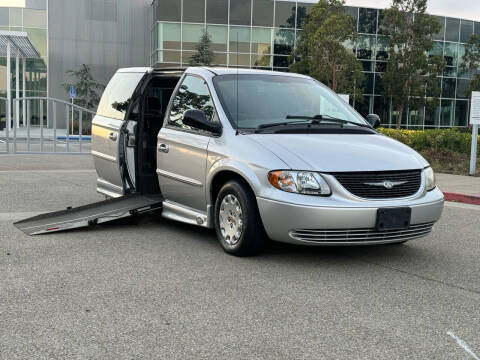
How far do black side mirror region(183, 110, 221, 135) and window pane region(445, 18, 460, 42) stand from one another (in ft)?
118

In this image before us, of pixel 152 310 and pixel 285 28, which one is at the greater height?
pixel 285 28

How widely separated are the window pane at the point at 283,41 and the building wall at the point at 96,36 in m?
10.4

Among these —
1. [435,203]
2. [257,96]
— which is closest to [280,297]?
[435,203]

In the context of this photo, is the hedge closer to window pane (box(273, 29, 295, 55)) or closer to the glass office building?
the glass office building

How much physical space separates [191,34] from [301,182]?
102 feet

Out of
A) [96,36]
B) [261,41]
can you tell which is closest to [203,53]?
[261,41]

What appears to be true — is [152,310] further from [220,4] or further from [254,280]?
[220,4]

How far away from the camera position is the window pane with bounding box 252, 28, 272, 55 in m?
35.3

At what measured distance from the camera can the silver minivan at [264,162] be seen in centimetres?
507

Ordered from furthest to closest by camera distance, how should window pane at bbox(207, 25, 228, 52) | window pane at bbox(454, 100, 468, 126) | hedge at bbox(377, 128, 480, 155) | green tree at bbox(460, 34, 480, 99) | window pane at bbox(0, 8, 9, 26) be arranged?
window pane at bbox(0, 8, 9, 26) < window pane at bbox(454, 100, 468, 126) < green tree at bbox(460, 34, 480, 99) < window pane at bbox(207, 25, 228, 52) < hedge at bbox(377, 128, 480, 155)

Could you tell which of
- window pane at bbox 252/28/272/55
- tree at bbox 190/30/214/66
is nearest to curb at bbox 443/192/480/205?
tree at bbox 190/30/214/66

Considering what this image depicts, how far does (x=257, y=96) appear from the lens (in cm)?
626

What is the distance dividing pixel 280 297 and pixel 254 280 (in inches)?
18.4

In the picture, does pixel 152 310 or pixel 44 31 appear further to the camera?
pixel 44 31
